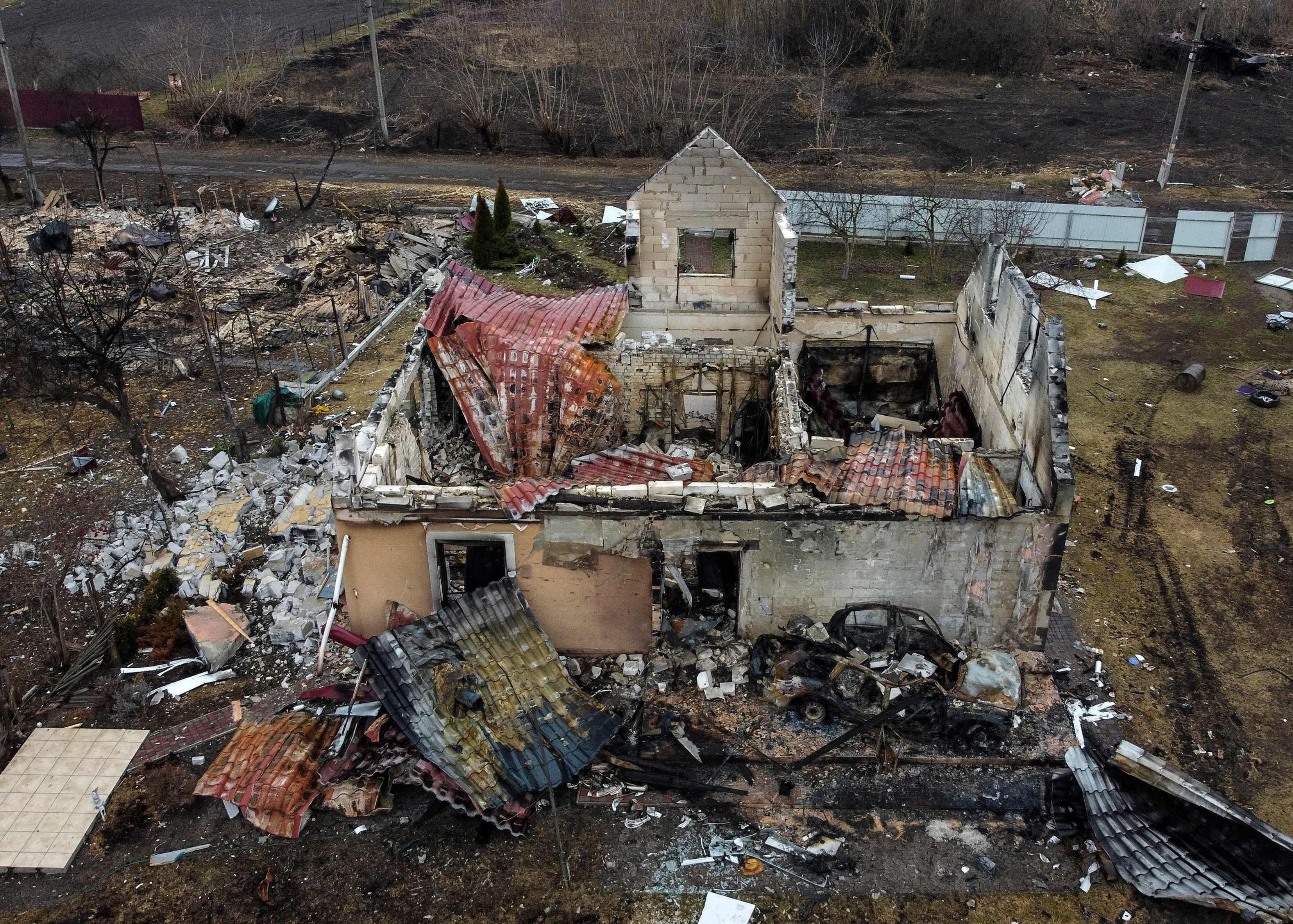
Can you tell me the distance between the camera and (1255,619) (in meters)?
15.6

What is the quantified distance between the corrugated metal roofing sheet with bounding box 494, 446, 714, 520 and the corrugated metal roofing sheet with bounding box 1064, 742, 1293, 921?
6502 millimetres

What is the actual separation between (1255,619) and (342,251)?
987 inches

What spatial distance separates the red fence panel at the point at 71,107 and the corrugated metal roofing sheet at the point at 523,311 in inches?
1220

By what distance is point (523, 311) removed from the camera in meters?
18.0

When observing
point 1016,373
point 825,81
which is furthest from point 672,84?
point 1016,373

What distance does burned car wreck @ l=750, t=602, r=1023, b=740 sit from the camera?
13.0 m

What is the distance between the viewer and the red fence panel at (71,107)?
41750 millimetres

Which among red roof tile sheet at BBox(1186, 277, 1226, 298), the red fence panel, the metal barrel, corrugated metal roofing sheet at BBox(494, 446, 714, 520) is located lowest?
the metal barrel

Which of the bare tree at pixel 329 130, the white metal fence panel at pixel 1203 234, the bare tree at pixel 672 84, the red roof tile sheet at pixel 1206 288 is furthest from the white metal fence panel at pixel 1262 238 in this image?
the bare tree at pixel 329 130

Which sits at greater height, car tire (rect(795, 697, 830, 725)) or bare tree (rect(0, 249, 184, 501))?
bare tree (rect(0, 249, 184, 501))

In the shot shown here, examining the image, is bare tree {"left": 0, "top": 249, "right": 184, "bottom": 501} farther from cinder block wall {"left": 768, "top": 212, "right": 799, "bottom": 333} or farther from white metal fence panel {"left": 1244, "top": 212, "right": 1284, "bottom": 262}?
white metal fence panel {"left": 1244, "top": 212, "right": 1284, "bottom": 262}

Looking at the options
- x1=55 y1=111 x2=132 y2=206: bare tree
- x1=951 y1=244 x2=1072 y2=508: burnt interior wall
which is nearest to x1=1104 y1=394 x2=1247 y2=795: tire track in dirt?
x1=951 y1=244 x2=1072 y2=508: burnt interior wall

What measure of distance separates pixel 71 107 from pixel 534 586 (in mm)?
39225

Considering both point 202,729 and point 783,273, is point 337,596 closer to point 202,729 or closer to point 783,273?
point 202,729
